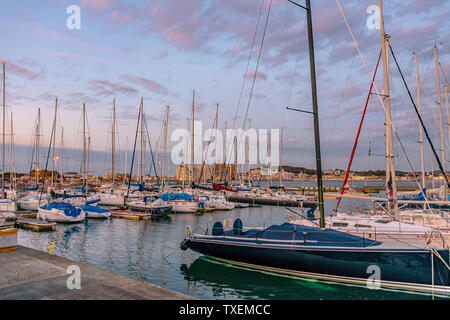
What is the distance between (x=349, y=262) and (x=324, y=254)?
3.14 ft

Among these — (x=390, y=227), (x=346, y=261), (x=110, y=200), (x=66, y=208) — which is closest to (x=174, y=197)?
(x=110, y=200)

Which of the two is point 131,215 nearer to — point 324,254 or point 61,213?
point 61,213

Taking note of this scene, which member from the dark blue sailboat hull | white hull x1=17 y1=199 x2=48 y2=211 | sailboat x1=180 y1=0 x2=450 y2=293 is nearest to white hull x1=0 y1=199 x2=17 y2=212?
white hull x1=17 y1=199 x2=48 y2=211

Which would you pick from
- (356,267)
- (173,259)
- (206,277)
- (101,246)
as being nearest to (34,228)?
(101,246)

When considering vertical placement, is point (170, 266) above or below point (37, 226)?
below

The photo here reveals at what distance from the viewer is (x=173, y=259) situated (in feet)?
54.3

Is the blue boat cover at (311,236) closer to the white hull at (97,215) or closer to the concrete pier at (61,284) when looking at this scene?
the concrete pier at (61,284)

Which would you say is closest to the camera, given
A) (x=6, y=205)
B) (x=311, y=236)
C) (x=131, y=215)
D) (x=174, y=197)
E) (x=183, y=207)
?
(x=311, y=236)

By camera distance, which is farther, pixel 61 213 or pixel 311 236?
pixel 61 213

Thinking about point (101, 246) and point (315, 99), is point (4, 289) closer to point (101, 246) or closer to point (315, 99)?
point (315, 99)

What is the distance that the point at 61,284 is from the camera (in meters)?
6.98

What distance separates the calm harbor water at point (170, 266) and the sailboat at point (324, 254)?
47cm

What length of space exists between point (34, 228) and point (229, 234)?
19.1m

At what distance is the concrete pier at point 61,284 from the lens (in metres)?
6.30
